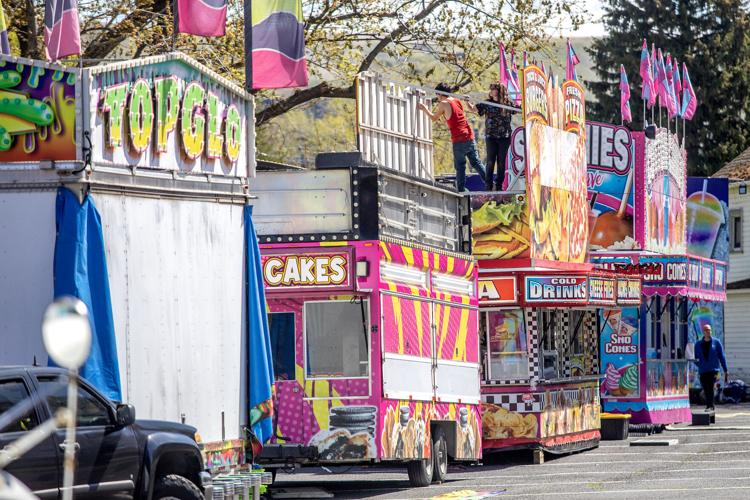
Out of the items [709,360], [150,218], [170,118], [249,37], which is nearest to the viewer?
[150,218]

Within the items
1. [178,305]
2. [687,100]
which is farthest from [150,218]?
[687,100]

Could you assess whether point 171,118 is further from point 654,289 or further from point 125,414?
point 654,289

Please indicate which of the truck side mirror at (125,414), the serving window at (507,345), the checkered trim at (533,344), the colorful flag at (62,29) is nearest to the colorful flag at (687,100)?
the checkered trim at (533,344)

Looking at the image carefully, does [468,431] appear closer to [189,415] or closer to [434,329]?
[434,329]

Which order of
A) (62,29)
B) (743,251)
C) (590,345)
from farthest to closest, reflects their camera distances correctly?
(743,251) < (590,345) < (62,29)

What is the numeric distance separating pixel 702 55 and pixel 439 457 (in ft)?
152

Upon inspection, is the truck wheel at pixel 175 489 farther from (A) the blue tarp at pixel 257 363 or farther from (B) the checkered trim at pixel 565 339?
(B) the checkered trim at pixel 565 339

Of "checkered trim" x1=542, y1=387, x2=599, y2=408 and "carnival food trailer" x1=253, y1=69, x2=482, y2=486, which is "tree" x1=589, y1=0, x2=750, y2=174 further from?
"carnival food trailer" x1=253, y1=69, x2=482, y2=486

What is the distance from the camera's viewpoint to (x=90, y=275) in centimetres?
1227

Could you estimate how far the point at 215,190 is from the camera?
14242mm

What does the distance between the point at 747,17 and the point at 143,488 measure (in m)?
56.0

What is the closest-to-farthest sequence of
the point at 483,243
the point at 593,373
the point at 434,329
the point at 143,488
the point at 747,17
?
1. the point at 143,488
2. the point at 434,329
3. the point at 483,243
4. the point at 593,373
5. the point at 747,17

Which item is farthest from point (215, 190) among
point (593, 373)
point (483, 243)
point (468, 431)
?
point (593, 373)

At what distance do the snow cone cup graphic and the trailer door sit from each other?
2018 centimetres
